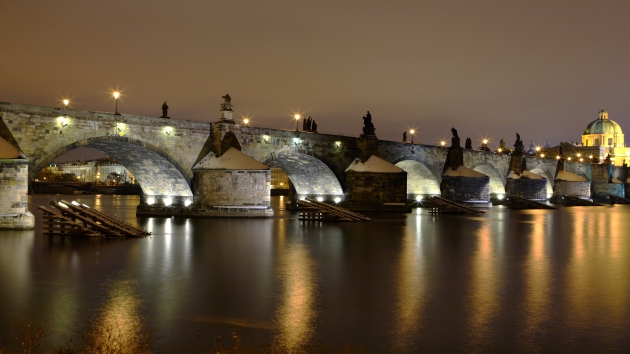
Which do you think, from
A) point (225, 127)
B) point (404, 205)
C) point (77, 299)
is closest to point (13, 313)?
point (77, 299)

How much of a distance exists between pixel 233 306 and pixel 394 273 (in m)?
4.73

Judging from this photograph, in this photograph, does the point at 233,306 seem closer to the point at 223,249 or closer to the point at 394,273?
the point at 394,273

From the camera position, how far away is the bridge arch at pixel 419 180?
51.0 meters

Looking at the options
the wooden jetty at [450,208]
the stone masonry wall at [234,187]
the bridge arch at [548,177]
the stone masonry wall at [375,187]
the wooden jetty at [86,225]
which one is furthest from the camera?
the bridge arch at [548,177]

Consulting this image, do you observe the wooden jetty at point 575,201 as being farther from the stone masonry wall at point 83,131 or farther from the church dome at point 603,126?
the church dome at point 603,126

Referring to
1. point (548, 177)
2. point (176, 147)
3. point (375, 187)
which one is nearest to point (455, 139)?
point (375, 187)

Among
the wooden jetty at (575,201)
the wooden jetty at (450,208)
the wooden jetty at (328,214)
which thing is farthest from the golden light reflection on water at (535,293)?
the wooden jetty at (575,201)

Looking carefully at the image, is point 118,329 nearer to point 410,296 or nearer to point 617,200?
point 410,296

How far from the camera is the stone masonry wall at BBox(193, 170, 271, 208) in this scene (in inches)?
1222

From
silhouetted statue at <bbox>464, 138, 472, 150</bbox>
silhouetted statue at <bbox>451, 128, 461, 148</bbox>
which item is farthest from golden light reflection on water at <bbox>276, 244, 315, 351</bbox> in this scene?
silhouetted statue at <bbox>464, 138, 472, 150</bbox>

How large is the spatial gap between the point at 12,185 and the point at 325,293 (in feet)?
51.2

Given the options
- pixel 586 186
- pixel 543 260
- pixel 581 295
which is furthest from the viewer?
pixel 586 186

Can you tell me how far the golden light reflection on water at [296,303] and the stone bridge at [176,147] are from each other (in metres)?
15.5

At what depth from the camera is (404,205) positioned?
40.9 m
